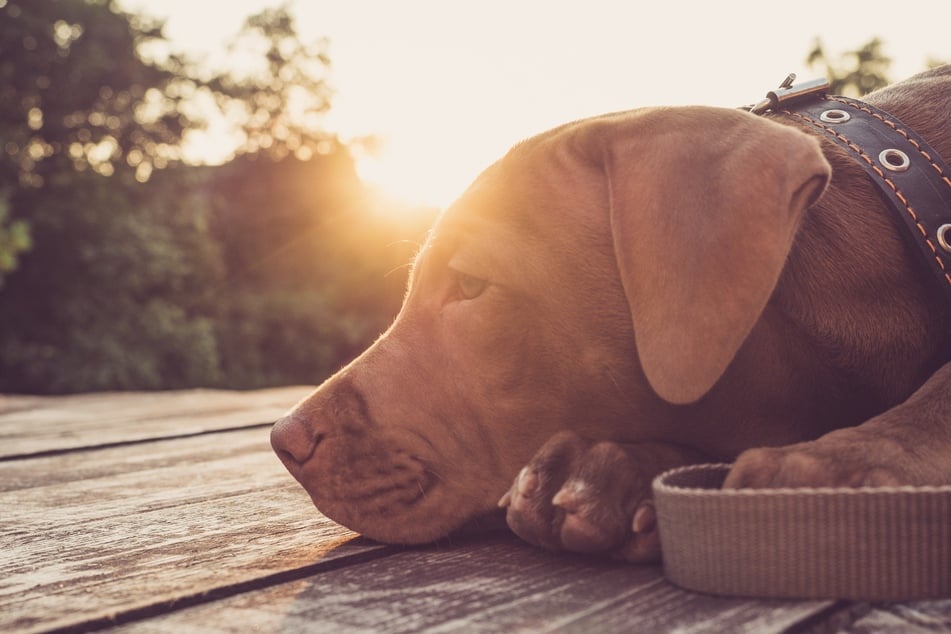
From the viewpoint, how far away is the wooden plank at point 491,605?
1204 mm

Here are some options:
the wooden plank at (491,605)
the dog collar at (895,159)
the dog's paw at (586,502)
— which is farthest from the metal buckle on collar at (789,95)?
the wooden plank at (491,605)

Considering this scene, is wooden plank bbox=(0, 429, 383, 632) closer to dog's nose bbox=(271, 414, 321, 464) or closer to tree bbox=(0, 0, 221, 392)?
dog's nose bbox=(271, 414, 321, 464)

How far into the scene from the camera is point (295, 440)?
6.19 ft

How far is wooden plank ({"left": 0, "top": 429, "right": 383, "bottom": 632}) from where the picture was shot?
4.84 feet

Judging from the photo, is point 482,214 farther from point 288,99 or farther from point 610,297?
point 288,99

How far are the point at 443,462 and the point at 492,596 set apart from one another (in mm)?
520

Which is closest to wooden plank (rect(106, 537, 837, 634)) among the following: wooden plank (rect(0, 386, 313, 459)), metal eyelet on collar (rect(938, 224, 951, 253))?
metal eyelet on collar (rect(938, 224, 951, 253))

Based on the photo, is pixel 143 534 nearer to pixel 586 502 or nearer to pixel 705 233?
pixel 586 502

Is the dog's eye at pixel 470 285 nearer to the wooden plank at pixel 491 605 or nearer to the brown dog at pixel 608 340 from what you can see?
the brown dog at pixel 608 340

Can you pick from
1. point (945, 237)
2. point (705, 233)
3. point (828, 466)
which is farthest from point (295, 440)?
point (945, 237)

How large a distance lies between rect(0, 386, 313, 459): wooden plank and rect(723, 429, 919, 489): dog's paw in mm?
2709

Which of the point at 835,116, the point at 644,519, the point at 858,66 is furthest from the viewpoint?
the point at 858,66

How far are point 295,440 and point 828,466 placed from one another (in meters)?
0.94

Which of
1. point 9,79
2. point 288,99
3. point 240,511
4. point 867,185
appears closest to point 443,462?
point 240,511
